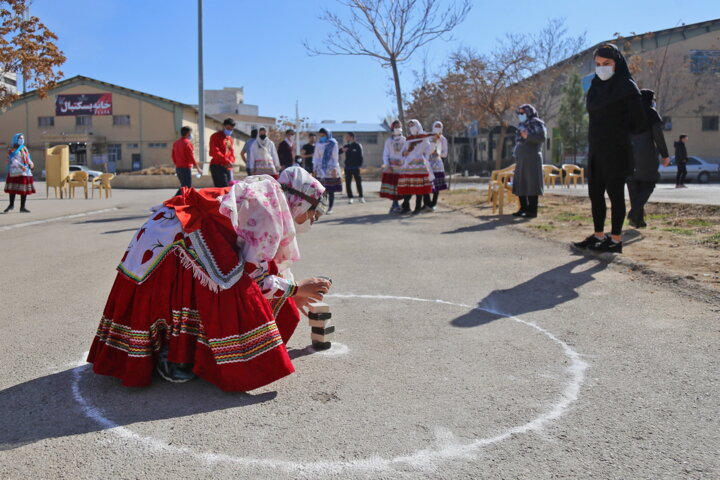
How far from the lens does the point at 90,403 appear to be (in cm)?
310

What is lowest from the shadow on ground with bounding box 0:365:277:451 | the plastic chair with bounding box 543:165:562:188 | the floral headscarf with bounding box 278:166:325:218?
the shadow on ground with bounding box 0:365:277:451

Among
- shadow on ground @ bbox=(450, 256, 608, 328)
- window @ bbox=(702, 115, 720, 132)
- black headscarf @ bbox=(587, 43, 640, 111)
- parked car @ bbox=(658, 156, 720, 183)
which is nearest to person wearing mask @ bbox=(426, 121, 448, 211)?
black headscarf @ bbox=(587, 43, 640, 111)

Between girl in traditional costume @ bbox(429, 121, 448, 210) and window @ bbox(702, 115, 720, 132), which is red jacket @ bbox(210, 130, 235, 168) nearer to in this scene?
girl in traditional costume @ bbox(429, 121, 448, 210)

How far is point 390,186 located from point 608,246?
22.4ft

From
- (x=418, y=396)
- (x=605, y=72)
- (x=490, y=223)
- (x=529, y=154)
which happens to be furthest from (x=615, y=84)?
(x=418, y=396)

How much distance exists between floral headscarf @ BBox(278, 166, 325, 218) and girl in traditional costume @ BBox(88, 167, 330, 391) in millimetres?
307

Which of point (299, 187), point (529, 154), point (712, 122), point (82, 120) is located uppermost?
point (82, 120)

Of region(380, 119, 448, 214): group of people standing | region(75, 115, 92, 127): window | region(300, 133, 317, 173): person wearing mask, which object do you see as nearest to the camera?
region(380, 119, 448, 214): group of people standing

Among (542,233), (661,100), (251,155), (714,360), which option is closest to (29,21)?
(251,155)

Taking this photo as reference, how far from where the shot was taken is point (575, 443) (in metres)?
2.65

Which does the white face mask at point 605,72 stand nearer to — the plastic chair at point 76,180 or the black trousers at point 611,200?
the black trousers at point 611,200

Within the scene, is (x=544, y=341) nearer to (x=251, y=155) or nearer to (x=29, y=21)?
(x=251, y=155)

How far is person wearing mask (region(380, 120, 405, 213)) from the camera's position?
13359mm

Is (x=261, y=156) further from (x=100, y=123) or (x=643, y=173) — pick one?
(x=100, y=123)
